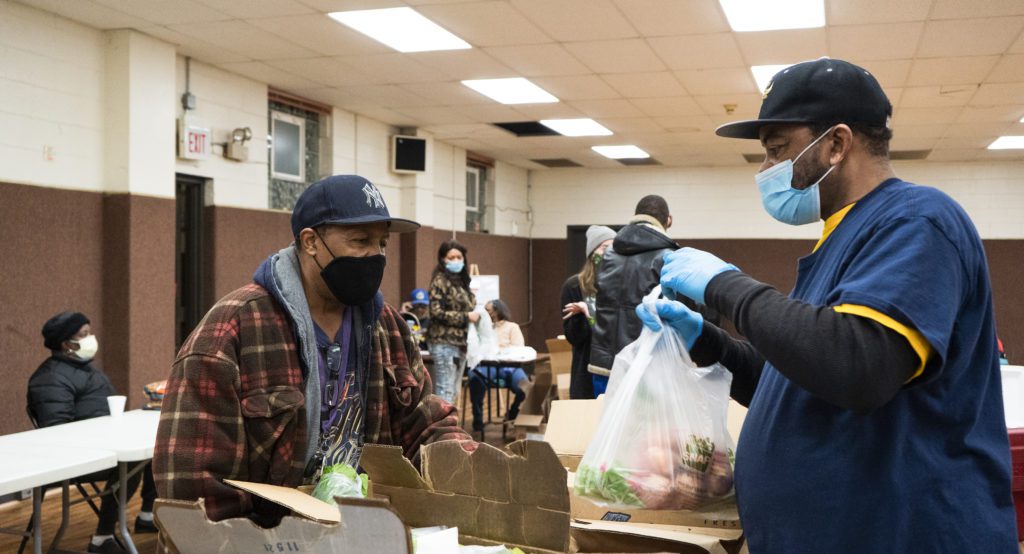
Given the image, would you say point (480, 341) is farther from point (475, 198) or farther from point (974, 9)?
point (475, 198)

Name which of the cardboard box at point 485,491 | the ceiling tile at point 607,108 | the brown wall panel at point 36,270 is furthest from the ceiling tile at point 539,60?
the cardboard box at point 485,491

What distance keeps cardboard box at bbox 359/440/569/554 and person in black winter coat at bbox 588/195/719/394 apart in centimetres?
216

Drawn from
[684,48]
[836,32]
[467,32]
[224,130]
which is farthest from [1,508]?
[836,32]

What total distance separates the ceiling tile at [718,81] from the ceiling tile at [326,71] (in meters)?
2.46

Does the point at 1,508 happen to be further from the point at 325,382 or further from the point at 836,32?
the point at 836,32

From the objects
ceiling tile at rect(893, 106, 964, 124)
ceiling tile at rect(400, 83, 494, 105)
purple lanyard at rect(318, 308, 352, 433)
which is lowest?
purple lanyard at rect(318, 308, 352, 433)

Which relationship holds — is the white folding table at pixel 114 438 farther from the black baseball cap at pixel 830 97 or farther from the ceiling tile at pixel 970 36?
the ceiling tile at pixel 970 36

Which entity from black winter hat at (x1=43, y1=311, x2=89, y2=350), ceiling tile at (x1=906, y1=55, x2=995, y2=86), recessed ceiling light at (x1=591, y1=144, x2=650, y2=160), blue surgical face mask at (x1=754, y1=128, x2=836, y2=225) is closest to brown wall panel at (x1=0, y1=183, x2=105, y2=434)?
black winter hat at (x1=43, y1=311, x2=89, y2=350)

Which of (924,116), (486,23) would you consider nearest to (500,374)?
(486,23)

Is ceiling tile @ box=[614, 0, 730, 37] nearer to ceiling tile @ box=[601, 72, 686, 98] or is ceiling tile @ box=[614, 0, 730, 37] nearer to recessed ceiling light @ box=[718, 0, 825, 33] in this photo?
recessed ceiling light @ box=[718, 0, 825, 33]

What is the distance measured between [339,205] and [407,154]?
735 cm

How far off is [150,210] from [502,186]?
7009mm

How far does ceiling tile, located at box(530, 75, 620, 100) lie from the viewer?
6.82 metres

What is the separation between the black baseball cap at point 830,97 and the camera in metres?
1.31
